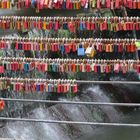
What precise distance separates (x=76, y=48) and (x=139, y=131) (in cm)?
611

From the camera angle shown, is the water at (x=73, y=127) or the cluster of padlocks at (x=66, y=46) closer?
the cluster of padlocks at (x=66, y=46)

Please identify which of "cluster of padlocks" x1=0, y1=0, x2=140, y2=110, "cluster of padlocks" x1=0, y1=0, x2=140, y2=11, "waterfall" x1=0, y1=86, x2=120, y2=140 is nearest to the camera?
"cluster of padlocks" x1=0, y1=0, x2=140, y2=110

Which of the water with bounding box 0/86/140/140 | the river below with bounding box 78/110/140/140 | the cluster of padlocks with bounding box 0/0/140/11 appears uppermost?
the cluster of padlocks with bounding box 0/0/140/11

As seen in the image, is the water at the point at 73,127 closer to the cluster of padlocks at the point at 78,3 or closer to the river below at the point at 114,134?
the river below at the point at 114,134

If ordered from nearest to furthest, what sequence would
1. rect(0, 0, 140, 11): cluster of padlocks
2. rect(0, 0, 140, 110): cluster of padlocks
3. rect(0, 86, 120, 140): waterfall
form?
rect(0, 0, 140, 110): cluster of padlocks
rect(0, 0, 140, 11): cluster of padlocks
rect(0, 86, 120, 140): waterfall

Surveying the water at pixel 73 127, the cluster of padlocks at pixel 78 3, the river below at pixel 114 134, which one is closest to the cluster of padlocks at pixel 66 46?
the cluster of padlocks at pixel 78 3

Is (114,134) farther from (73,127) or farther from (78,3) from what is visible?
(78,3)

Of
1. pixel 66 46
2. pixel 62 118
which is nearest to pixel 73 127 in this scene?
pixel 62 118

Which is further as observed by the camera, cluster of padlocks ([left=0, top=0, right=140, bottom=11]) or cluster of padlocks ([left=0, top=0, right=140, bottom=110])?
cluster of padlocks ([left=0, top=0, right=140, bottom=11])

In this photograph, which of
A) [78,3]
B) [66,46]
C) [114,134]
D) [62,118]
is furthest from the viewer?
[62,118]

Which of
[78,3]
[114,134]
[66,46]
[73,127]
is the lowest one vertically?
[114,134]

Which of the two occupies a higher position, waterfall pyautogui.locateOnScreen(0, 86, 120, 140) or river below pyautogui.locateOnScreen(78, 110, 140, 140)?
waterfall pyautogui.locateOnScreen(0, 86, 120, 140)

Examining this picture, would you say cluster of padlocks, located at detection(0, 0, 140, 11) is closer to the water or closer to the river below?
the water

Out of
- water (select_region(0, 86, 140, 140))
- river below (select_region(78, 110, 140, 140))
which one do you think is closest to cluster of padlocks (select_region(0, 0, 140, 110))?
water (select_region(0, 86, 140, 140))
